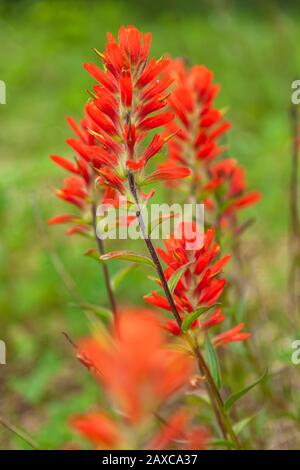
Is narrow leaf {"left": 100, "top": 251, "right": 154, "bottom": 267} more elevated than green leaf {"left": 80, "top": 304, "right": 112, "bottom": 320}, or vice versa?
narrow leaf {"left": 100, "top": 251, "right": 154, "bottom": 267}

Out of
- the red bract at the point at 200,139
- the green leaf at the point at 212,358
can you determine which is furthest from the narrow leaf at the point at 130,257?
the red bract at the point at 200,139

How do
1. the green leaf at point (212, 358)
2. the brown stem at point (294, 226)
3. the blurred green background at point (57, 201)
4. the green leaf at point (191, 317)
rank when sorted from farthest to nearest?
the blurred green background at point (57, 201), the brown stem at point (294, 226), the green leaf at point (212, 358), the green leaf at point (191, 317)

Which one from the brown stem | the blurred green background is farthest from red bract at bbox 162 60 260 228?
the blurred green background

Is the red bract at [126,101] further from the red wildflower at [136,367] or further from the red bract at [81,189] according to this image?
the red wildflower at [136,367]

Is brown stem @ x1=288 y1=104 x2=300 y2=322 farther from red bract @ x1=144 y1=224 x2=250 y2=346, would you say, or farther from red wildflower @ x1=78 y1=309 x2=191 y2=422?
red wildflower @ x1=78 y1=309 x2=191 y2=422

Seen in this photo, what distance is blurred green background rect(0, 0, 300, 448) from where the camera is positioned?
1544 millimetres

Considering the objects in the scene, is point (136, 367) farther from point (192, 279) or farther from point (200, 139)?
point (200, 139)

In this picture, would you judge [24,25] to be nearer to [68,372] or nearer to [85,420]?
[68,372]

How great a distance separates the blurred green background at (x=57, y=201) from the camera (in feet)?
5.07

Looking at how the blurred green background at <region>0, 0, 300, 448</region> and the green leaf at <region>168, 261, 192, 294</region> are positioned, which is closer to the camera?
the green leaf at <region>168, 261, 192, 294</region>

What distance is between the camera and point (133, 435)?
1.89 ft

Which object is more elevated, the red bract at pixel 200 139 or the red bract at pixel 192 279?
the red bract at pixel 200 139

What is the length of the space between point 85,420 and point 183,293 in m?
0.23
